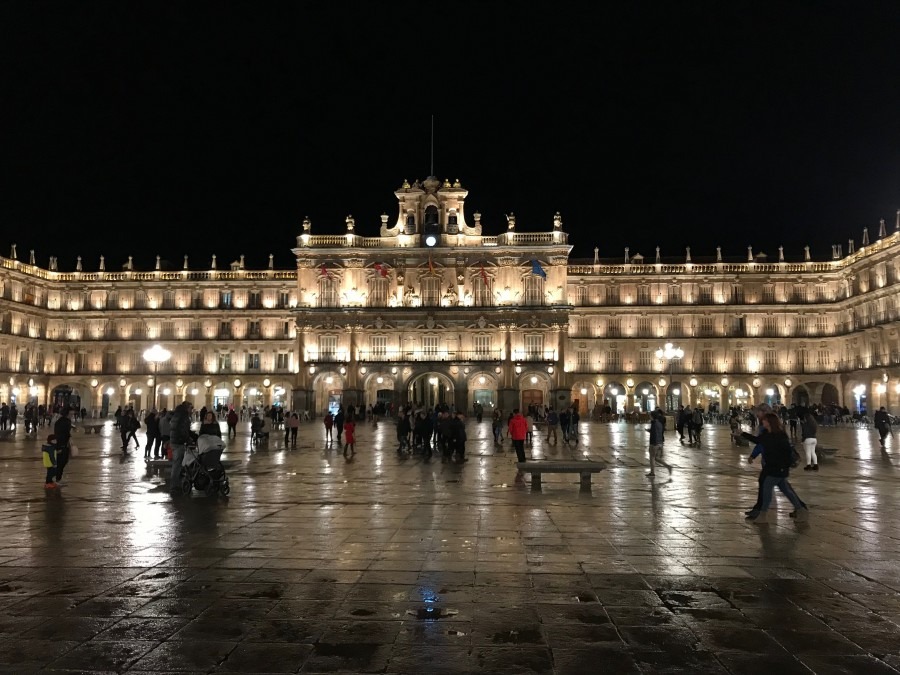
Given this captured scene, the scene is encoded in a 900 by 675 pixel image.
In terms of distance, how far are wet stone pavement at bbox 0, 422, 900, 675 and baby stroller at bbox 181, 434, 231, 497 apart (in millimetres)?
319

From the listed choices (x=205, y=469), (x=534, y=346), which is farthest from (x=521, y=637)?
(x=534, y=346)

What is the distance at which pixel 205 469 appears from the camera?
13.4 m

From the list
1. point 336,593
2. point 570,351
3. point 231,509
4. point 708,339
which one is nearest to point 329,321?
point 570,351

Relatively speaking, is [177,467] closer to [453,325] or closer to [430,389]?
[453,325]

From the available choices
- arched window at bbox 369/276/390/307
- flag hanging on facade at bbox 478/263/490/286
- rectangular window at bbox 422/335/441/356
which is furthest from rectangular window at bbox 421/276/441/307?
flag hanging on facade at bbox 478/263/490/286

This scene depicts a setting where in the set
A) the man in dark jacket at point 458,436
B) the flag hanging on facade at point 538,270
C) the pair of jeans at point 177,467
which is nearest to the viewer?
the pair of jeans at point 177,467

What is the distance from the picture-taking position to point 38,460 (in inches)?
839

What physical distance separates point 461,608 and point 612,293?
63.0 m

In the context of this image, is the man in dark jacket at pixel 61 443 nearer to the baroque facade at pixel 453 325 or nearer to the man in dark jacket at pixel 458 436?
the man in dark jacket at pixel 458 436

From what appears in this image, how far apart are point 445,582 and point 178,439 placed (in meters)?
8.59

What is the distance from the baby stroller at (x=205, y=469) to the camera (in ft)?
43.9

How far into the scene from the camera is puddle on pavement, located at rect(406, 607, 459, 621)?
6281mm

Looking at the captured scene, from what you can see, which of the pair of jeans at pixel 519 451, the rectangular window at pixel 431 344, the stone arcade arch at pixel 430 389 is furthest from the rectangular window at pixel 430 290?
the pair of jeans at pixel 519 451

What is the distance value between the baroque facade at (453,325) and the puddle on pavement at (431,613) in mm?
52511
